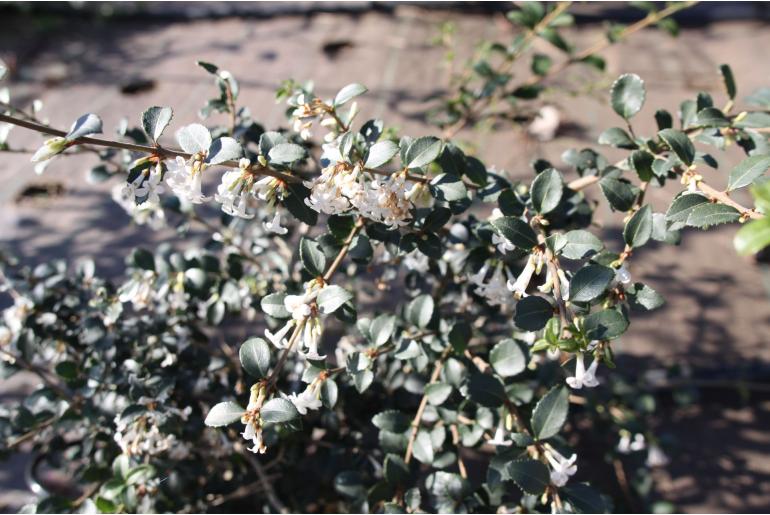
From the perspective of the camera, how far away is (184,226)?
146 cm

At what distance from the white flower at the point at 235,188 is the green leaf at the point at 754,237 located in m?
0.62

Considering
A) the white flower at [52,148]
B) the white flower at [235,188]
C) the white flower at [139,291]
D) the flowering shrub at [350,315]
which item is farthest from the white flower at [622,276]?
the white flower at [139,291]

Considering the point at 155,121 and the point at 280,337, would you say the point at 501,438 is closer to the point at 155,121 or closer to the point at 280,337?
the point at 280,337

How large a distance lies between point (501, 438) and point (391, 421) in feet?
0.68

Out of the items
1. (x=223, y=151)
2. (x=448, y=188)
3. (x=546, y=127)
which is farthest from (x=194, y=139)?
(x=546, y=127)

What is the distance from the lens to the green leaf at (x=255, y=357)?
3.23ft

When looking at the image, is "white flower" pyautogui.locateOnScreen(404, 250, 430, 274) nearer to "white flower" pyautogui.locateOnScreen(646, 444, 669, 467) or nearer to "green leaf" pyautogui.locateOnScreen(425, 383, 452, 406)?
"green leaf" pyautogui.locateOnScreen(425, 383, 452, 406)

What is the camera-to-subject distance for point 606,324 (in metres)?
0.94

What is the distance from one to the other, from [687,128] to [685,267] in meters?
1.35

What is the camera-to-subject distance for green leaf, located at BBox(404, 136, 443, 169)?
101 cm

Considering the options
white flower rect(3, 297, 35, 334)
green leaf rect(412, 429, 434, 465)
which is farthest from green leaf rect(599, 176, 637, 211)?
white flower rect(3, 297, 35, 334)

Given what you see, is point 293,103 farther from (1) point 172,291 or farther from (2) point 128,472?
(2) point 128,472

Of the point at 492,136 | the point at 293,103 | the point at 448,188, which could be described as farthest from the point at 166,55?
the point at 448,188

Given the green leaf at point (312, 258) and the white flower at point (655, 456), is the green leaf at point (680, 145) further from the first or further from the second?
the white flower at point (655, 456)
